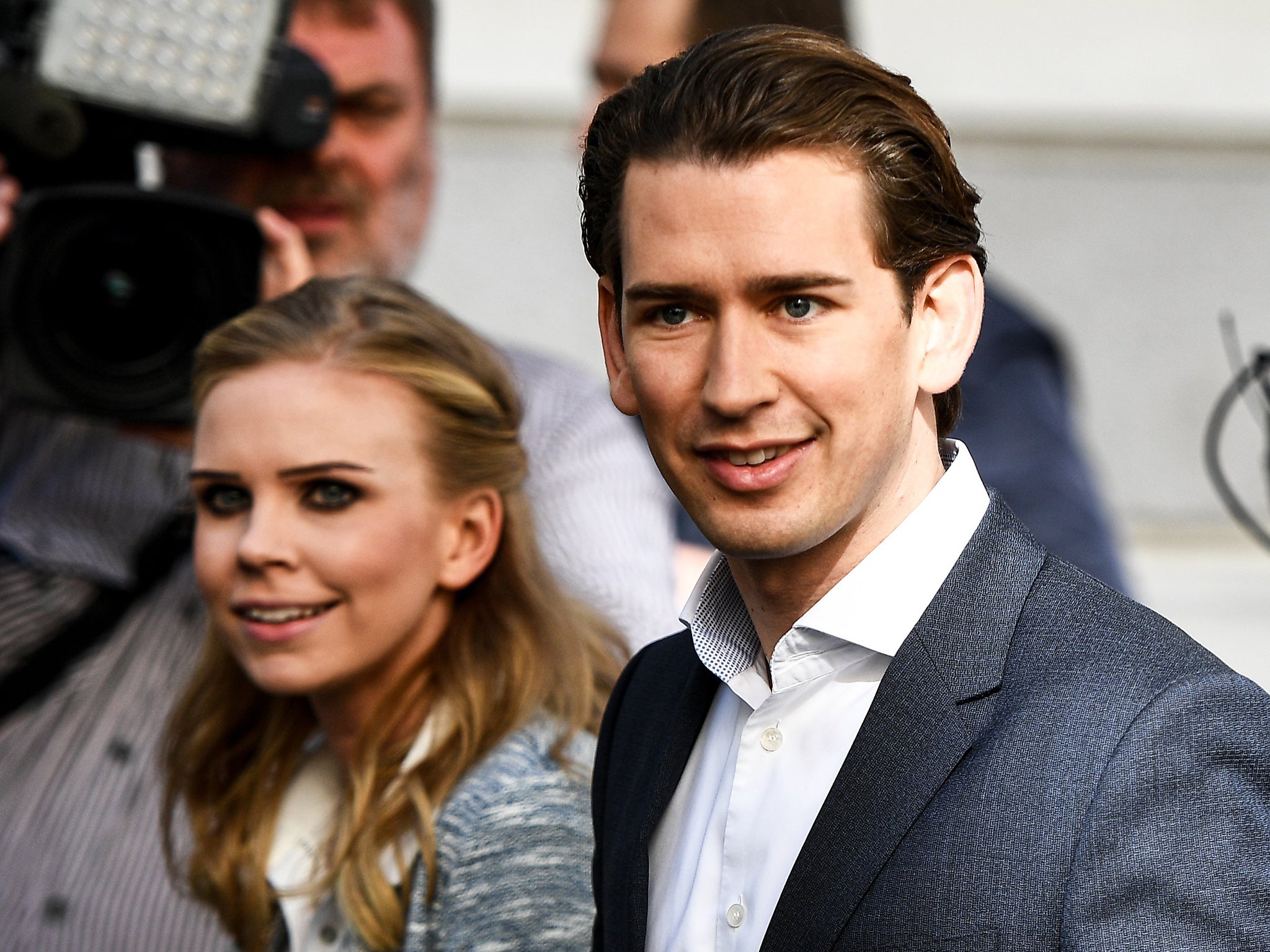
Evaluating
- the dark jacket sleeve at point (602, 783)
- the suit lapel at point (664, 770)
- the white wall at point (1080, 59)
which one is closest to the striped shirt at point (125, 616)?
the dark jacket sleeve at point (602, 783)

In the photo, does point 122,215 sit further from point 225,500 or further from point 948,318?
point 948,318

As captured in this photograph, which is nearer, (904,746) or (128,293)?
(904,746)

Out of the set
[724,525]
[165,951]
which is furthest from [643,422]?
[165,951]

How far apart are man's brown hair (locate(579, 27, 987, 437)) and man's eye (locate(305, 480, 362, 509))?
0.65 meters

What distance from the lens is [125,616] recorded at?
226 cm

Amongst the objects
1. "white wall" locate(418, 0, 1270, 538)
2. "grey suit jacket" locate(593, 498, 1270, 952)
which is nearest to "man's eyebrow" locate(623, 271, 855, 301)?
"grey suit jacket" locate(593, 498, 1270, 952)

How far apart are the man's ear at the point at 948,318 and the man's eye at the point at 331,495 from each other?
79cm

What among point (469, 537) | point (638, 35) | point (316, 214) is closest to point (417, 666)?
point (469, 537)

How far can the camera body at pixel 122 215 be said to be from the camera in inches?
83.3

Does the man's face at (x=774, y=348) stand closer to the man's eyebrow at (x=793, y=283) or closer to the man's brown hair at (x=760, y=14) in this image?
the man's eyebrow at (x=793, y=283)

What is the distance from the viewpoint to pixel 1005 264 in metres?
5.37

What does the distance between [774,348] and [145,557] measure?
1464 millimetres

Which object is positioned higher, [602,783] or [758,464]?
[758,464]

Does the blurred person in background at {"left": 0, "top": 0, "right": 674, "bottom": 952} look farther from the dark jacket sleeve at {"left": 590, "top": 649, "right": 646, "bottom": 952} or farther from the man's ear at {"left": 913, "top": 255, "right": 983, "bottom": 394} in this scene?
the man's ear at {"left": 913, "top": 255, "right": 983, "bottom": 394}
